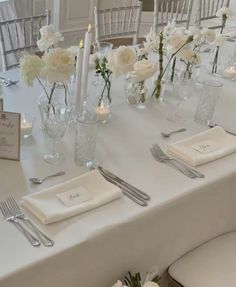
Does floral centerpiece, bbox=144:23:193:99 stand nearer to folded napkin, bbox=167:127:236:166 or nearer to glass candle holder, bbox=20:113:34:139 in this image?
folded napkin, bbox=167:127:236:166

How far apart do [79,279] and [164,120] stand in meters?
0.76

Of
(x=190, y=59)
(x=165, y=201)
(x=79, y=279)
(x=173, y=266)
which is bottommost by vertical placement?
(x=173, y=266)

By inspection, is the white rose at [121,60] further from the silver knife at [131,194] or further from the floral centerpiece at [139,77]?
the silver knife at [131,194]

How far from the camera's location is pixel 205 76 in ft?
7.02

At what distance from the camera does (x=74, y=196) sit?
116 cm

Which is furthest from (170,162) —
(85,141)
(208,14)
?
(208,14)

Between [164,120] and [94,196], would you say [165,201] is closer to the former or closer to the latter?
Answer: [94,196]

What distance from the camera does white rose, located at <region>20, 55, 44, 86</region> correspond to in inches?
50.9

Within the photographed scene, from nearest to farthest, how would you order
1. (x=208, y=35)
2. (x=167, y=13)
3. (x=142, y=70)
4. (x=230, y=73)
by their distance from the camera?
(x=142, y=70) < (x=208, y=35) < (x=230, y=73) < (x=167, y=13)

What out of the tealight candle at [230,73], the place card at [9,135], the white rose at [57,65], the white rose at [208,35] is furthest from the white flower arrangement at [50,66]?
the tealight candle at [230,73]

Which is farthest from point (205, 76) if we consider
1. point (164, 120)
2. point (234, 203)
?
point (234, 203)

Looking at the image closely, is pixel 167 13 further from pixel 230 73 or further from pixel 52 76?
pixel 52 76

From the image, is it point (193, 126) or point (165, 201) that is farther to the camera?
point (193, 126)

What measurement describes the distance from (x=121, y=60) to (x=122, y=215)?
57 centimetres
